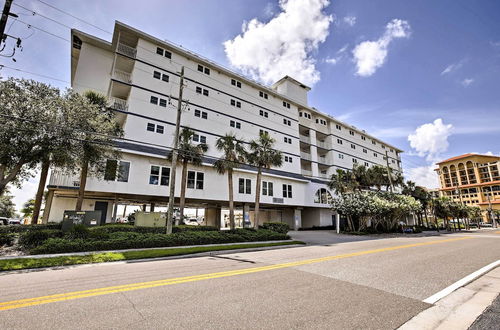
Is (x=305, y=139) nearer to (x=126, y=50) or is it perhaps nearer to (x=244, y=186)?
(x=244, y=186)

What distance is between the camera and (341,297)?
546cm

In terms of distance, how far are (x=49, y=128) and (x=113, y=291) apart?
13.4m

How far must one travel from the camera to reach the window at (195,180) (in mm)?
26734

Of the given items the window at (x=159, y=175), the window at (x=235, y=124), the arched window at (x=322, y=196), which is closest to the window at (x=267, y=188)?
the window at (x=235, y=124)

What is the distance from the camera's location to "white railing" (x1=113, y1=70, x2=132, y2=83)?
26436mm

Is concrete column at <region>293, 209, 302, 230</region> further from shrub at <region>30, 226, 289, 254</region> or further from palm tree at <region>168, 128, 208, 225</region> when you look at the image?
palm tree at <region>168, 128, 208, 225</region>

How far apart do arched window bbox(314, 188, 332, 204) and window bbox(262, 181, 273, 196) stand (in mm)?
9694

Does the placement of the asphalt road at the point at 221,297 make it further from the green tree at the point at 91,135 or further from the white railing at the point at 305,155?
the white railing at the point at 305,155

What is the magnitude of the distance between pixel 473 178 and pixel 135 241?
14647 centimetres

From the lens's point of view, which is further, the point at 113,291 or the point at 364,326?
the point at 113,291

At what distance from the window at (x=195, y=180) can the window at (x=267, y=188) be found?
914 cm

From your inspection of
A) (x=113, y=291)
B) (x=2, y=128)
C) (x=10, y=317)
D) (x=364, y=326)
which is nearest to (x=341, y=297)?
(x=364, y=326)

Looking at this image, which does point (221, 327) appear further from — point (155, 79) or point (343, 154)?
point (343, 154)

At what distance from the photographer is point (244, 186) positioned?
31109 millimetres
